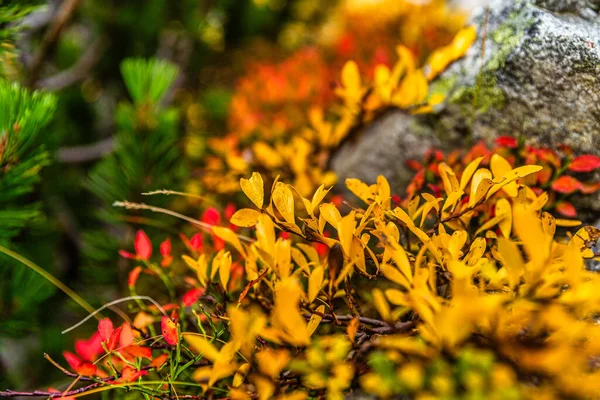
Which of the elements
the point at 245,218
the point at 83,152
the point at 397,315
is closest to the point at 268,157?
the point at 245,218

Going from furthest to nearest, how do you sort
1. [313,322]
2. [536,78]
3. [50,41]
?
[50,41] < [536,78] < [313,322]

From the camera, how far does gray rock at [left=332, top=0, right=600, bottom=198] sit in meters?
0.65

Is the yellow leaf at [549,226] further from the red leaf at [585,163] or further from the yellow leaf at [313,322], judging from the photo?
the yellow leaf at [313,322]

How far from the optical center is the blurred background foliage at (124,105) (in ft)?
2.69

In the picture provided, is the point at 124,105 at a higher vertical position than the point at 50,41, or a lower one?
lower

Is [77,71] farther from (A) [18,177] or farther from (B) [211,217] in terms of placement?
(B) [211,217]

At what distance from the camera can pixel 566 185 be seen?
0.65 m

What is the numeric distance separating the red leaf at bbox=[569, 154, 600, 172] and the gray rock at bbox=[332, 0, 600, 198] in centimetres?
5

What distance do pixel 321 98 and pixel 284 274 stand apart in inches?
40.7

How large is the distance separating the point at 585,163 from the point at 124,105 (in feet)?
3.21

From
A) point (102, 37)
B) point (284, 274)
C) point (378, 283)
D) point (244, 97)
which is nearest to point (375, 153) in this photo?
point (378, 283)

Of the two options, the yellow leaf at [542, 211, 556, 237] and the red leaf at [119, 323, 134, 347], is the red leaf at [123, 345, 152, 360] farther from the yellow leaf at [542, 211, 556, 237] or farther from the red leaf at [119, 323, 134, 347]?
the yellow leaf at [542, 211, 556, 237]

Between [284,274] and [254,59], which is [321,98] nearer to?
[254,59]

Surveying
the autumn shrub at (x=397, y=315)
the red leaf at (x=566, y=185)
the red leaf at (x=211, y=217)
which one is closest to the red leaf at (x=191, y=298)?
the autumn shrub at (x=397, y=315)
